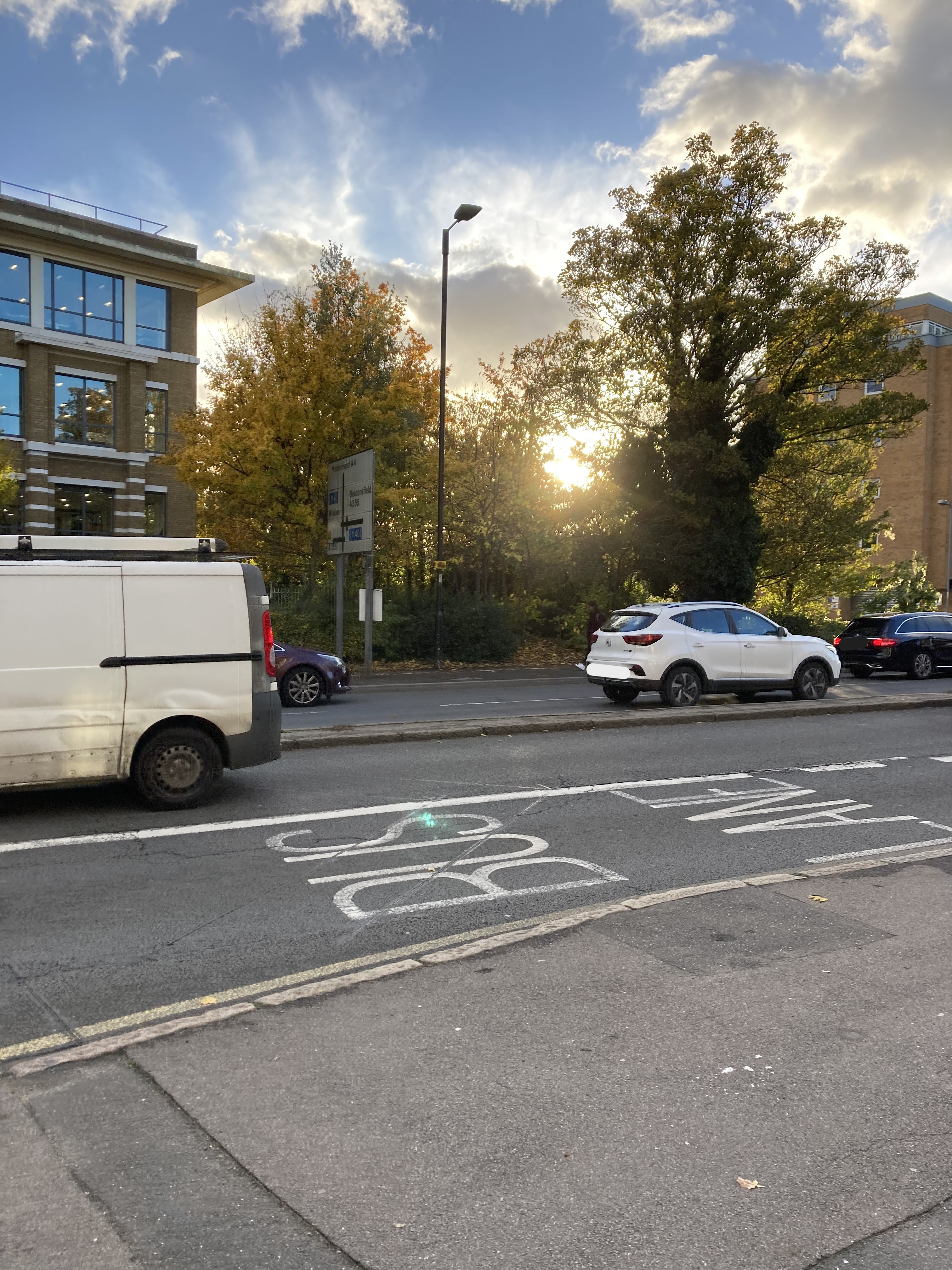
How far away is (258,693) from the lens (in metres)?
8.31

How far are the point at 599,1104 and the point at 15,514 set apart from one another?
35.7m

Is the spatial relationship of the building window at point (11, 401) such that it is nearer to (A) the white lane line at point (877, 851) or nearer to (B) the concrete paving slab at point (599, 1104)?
(A) the white lane line at point (877, 851)

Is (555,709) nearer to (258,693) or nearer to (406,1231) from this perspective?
(258,693)

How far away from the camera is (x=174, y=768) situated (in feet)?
26.3

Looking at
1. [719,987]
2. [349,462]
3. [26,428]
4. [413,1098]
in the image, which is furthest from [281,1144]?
[26,428]

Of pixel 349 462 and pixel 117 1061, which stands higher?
pixel 349 462

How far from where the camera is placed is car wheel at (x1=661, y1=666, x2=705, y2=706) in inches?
610

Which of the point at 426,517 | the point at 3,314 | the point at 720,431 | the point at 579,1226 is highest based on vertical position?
the point at 3,314

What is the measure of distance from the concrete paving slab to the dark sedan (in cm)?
1245

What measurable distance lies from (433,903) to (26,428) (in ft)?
110

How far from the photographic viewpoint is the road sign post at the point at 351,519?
2242 centimetres

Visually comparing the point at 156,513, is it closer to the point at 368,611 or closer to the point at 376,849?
the point at 368,611

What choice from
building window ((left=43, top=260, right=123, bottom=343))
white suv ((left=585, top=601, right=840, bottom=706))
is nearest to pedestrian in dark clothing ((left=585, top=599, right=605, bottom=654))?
white suv ((left=585, top=601, right=840, bottom=706))

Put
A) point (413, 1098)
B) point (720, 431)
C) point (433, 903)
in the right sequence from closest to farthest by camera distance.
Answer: point (413, 1098)
point (433, 903)
point (720, 431)
